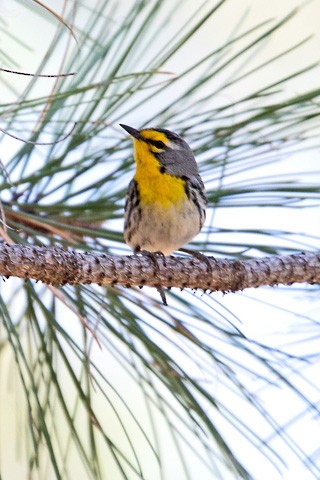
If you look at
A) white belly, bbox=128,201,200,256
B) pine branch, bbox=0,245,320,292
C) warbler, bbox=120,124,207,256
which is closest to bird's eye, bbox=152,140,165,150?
warbler, bbox=120,124,207,256

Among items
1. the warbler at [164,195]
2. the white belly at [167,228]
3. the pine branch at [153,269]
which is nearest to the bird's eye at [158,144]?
the warbler at [164,195]

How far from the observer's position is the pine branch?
3.16ft

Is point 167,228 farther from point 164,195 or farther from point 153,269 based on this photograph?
point 153,269

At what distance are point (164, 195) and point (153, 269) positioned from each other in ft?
1.38

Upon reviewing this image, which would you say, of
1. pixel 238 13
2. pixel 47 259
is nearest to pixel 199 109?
pixel 47 259

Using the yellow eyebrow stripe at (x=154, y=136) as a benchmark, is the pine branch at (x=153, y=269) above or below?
below

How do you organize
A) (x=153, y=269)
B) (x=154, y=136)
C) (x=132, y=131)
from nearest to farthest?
(x=153, y=269) → (x=132, y=131) → (x=154, y=136)

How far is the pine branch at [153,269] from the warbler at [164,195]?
0.85ft

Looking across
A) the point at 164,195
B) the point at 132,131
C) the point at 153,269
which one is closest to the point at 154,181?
the point at 164,195

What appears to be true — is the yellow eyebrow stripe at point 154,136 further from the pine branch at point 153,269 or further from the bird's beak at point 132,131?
the pine branch at point 153,269

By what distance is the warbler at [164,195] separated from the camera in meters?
1.41

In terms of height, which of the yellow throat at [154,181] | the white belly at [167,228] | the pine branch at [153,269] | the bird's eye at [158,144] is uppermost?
the bird's eye at [158,144]

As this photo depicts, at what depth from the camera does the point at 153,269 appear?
1.08m

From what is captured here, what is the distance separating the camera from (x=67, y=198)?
122cm
